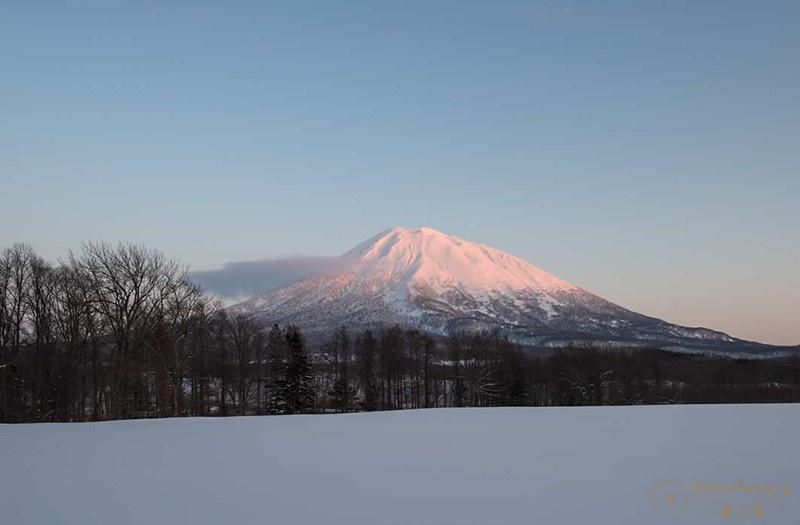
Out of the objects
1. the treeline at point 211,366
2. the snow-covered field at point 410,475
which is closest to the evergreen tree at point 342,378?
the treeline at point 211,366

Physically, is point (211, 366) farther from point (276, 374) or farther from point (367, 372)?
point (367, 372)

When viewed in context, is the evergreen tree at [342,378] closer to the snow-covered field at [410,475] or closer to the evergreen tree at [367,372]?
the evergreen tree at [367,372]

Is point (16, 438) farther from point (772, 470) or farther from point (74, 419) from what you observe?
point (74, 419)

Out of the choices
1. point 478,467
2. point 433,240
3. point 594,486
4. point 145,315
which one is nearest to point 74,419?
point 145,315

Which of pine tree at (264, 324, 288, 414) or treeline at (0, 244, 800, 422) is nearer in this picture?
treeline at (0, 244, 800, 422)

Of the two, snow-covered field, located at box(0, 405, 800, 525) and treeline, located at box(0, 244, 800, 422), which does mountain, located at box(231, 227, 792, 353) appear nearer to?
treeline, located at box(0, 244, 800, 422)

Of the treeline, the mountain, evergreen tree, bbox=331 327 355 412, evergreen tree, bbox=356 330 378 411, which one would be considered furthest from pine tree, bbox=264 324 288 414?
the mountain
